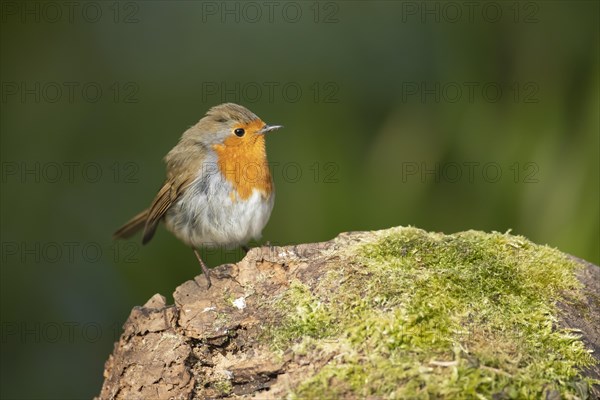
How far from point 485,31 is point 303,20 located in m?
1.30

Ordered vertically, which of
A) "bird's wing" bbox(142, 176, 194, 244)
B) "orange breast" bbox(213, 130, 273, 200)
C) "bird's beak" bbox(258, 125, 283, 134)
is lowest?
"bird's wing" bbox(142, 176, 194, 244)

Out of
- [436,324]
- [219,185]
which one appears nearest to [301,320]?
[436,324]

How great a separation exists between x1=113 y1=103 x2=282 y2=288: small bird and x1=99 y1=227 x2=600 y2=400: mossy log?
1.50 m

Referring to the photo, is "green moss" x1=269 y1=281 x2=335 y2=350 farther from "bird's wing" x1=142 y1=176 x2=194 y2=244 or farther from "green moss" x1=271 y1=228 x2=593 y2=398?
"bird's wing" x1=142 y1=176 x2=194 y2=244

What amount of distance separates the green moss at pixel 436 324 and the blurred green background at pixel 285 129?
1.36 m

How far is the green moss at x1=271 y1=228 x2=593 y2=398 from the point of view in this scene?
6.72ft

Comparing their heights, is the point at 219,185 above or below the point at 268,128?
below

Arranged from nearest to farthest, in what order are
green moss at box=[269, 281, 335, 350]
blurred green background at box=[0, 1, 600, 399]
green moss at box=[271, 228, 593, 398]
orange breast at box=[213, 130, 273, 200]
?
1. green moss at box=[271, 228, 593, 398]
2. green moss at box=[269, 281, 335, 350]
3. blurred green background at box=[0, 1, 600, 399]
4. orange breast at box=[213, 130, 273, 200]

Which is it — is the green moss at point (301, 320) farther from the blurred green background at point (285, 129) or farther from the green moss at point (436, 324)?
the blurred green background at point (285, 129)

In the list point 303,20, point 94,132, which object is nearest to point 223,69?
point 303,20

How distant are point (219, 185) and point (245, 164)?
0.67 ft

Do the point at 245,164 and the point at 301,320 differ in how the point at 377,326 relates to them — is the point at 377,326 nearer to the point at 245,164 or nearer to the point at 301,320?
the point at 301,320

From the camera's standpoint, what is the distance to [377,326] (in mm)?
2201

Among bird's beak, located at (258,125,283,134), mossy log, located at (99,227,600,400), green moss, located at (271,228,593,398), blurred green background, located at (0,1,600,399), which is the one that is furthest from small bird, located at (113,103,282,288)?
green moss, located at (271,228,593,398)
